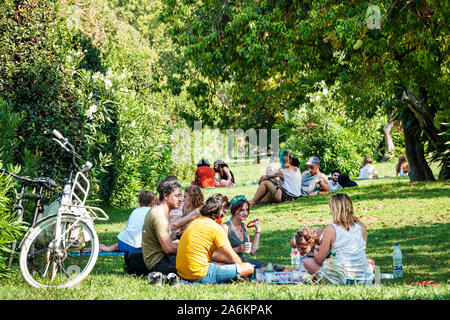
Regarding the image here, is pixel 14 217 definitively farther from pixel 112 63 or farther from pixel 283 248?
pixel 112 63

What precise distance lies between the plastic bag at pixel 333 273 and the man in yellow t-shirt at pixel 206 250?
986mm

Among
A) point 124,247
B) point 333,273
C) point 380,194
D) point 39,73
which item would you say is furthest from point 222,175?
point 333,273

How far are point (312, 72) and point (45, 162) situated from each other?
7.22 meters

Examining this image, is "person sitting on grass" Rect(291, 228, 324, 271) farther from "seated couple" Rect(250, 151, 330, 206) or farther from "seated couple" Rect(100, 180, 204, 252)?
"seated couple" Rect(250, 151, 330, 206)

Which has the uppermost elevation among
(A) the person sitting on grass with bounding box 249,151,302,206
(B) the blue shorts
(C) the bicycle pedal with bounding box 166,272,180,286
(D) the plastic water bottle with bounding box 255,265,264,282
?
(A) the person sitting on grass with bounding box 249,151,302,206

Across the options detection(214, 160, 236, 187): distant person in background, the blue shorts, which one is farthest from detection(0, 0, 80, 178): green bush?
detection(214, 160, 236, 187): distant person in background

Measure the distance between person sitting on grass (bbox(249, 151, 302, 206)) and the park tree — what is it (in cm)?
222

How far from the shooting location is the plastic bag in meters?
6.67

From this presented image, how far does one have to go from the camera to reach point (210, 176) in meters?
20.7

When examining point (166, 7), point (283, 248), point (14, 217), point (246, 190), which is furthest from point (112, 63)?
point (14, 217)

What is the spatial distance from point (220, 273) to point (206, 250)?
13.1 inches

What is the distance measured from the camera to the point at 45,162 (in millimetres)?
12828

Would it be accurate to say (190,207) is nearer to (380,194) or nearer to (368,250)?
(368,250)

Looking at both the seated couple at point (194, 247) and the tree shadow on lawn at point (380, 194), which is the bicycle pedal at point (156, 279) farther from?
the tree shadow on lawn at point (380, 194)
